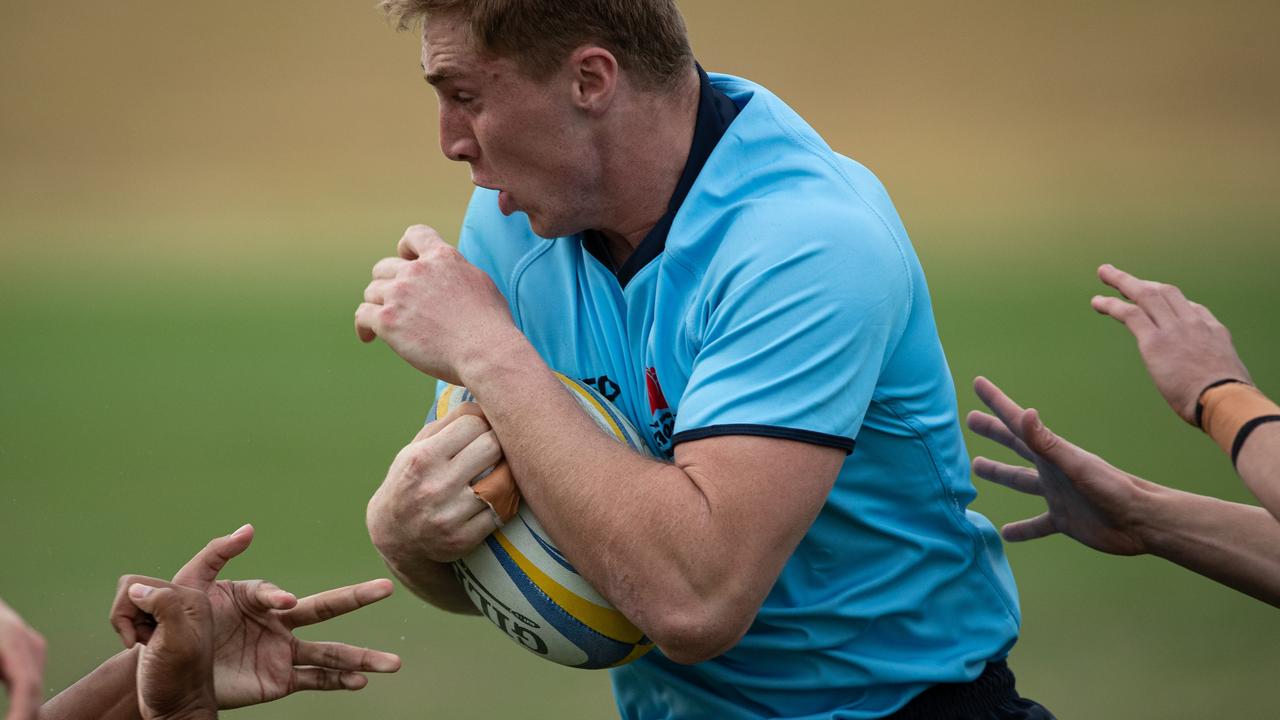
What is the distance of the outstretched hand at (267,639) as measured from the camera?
177 centimetres

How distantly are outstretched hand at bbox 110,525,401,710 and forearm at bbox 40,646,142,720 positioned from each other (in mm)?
199

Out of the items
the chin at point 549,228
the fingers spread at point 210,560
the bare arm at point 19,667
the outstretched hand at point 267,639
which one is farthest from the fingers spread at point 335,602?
the bare arm at point 19,667

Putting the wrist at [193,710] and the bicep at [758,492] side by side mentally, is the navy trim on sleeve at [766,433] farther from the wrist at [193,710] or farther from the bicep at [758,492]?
the wrist at [193,710]

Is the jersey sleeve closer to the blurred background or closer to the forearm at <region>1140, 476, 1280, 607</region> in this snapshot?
the forearm at <region>1140, 476, 1280, 607</region>

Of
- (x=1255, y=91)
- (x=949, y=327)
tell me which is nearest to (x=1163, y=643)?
(x=949, y=327)

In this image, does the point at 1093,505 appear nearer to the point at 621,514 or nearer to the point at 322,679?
the point at 621,514

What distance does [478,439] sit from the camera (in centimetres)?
152

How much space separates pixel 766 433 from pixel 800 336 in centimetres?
13

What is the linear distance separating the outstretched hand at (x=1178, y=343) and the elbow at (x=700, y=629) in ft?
2.14

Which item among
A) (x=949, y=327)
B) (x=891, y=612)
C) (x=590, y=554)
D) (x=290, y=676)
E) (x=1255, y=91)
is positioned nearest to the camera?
(x=590, y=554)

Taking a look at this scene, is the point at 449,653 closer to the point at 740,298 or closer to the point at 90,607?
the point at 90,607

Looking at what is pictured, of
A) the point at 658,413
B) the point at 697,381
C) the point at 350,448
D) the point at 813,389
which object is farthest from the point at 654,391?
the point at 350,448

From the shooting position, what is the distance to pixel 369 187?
5863 mm

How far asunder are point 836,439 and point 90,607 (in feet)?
10.0
